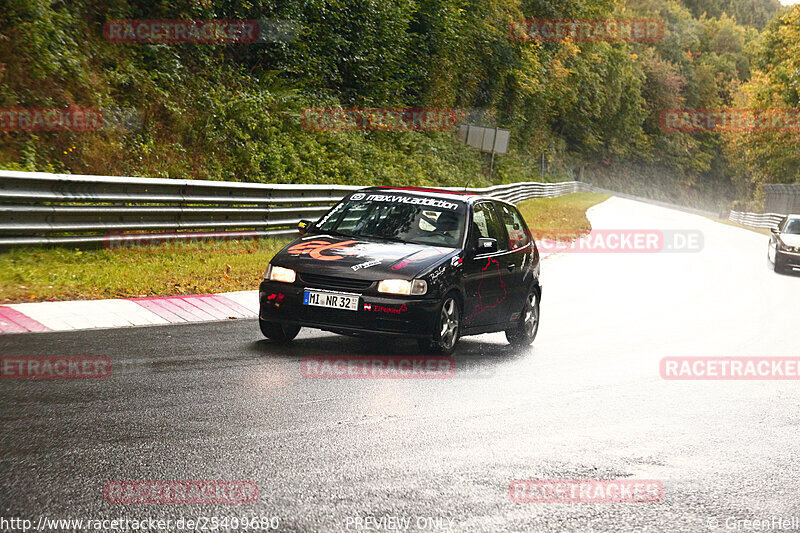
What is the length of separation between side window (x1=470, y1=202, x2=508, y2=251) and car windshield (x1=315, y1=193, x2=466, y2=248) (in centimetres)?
17

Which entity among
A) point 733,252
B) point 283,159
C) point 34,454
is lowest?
point 733,252

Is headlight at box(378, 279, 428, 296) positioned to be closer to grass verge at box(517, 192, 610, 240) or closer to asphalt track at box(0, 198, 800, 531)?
asphalt track at box(0, 198, 800, 531)

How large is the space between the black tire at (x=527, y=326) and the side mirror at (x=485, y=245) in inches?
48.3

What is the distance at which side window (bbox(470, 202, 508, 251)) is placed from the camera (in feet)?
32.1

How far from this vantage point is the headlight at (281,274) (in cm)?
872

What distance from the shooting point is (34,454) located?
493 centimetres

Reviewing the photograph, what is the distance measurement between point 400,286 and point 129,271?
5072 millimetres

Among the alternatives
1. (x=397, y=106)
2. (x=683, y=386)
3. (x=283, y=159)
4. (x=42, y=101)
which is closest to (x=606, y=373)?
(x=683, y=386)

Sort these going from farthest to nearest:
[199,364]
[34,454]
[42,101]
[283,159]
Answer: [283,159], [42,101], [199,364], [34,454]

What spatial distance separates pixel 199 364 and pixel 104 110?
A: 10.8 m

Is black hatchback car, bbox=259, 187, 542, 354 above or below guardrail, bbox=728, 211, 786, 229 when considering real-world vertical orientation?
above

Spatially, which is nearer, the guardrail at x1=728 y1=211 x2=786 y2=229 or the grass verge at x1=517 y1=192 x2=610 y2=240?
the grass verge at x1=517 y1=192 x2=610 y2=240

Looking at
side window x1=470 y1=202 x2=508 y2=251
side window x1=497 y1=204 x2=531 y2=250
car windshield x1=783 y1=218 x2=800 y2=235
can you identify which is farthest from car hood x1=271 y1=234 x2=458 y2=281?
car windshield x1=783 y1=218 x2=800 y2=235

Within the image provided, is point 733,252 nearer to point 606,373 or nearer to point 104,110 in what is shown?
point 104,110
